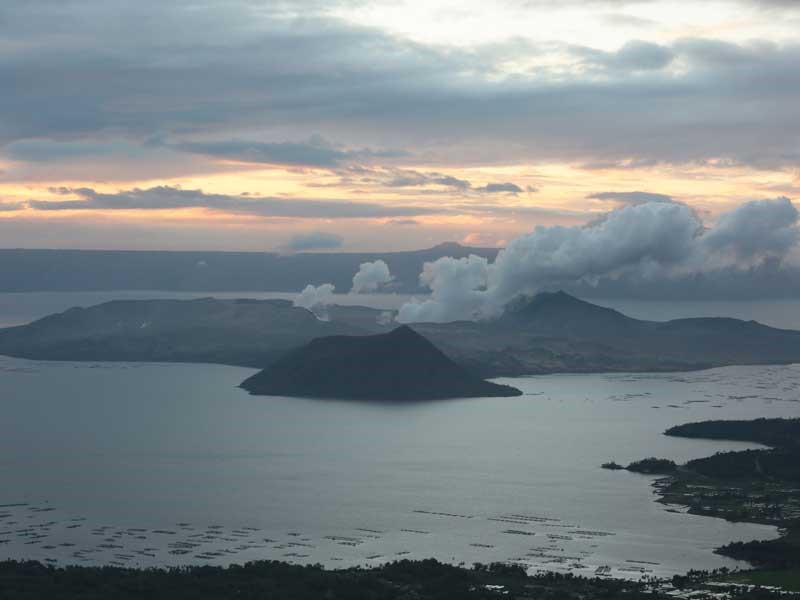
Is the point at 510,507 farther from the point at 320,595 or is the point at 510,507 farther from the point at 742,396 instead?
the point at 742,396

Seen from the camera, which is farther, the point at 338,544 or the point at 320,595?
the point at 338,544

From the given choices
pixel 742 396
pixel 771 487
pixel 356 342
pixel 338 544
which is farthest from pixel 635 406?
pixel 338 544

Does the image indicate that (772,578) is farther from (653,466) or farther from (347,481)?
(347,481)

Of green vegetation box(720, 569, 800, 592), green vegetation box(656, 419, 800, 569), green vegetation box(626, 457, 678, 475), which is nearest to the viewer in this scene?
green vegetation box(720, 569, 800, 592)

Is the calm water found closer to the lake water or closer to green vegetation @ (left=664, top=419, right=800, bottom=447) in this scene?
the lake water

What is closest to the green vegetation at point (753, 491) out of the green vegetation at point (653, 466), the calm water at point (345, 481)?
the green vegetation at point (653, 466)

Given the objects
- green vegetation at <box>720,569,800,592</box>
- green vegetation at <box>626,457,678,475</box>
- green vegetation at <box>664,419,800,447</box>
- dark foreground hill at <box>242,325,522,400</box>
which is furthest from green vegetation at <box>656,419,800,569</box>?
dark foreground hill at <box>242,325,522,400</box>

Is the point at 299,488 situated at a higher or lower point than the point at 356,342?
lower
